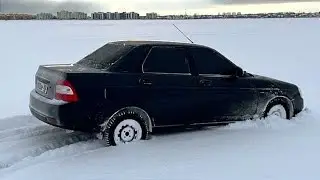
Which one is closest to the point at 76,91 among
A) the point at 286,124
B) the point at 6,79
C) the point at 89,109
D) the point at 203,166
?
the point at 89,109

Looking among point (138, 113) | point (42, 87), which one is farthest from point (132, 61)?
point (42, 87)

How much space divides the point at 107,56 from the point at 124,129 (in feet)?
3.82

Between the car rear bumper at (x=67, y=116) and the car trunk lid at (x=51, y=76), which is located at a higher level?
the car trunk lid at (x=51, y=76)

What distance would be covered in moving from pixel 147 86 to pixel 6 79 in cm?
820

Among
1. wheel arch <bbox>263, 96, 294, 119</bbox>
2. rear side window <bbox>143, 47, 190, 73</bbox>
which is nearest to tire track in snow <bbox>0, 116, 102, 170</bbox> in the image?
rear side window <bbox>143, 47, 190, 73</bbox>

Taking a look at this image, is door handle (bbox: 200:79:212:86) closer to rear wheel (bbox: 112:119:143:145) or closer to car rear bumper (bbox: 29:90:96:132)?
rear wheel (bbox: 112:119:143:145)

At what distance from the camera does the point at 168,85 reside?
714cm

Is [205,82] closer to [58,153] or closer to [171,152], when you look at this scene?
[171,152]

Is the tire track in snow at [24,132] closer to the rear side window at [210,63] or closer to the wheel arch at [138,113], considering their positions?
the wheel arch at [138,113]

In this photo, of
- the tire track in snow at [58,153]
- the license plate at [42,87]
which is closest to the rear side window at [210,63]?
the tire track in snow at [58,153]

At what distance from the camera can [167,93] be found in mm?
7133

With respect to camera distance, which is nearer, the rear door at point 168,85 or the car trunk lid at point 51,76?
the car trunk lid at point 51,76

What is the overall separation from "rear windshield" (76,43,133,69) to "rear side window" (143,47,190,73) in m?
0.36

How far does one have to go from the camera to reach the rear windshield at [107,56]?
7.05 meters
